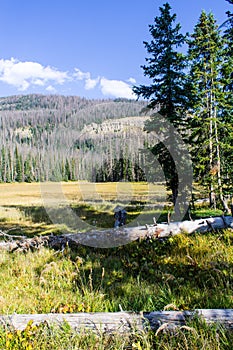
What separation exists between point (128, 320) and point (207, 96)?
15.0 m

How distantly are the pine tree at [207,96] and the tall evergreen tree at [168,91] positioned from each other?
74cm

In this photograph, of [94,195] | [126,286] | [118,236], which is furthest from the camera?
[94,195]

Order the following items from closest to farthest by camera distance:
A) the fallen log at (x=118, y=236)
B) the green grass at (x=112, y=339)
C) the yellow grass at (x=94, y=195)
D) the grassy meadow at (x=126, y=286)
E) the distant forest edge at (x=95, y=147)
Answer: the green grass at (x=112, y=339) < the grassy meadow at (x=126, y=286) < the fallen log at (x=118, y=236) < the distant forest edge at (x=95, y=147) < the yellow grass at (x=94, y=195)

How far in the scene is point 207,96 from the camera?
51.8ft

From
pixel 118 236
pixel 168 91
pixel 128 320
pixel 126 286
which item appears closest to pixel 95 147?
pixel 168 91

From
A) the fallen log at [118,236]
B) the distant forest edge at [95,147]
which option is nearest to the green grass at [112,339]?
the fallen log at [118,236]

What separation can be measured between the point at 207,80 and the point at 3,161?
116962 mm

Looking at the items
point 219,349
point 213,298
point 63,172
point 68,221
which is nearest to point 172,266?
point 213,298

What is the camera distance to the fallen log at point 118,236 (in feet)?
29.1

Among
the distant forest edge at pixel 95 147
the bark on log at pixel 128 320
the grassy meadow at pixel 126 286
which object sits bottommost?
the grassy meadow at pixel 126 286

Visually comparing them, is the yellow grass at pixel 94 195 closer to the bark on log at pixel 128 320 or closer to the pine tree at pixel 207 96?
the pine tree at pixel 207 96

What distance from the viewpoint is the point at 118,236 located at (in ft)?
29.2

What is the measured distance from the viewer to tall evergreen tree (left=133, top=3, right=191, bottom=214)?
15.0m

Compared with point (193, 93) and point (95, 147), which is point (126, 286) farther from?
point (95, 147)
